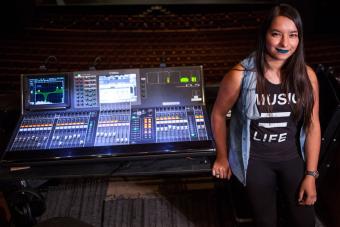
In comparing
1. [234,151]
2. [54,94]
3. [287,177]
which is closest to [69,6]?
[54,94]

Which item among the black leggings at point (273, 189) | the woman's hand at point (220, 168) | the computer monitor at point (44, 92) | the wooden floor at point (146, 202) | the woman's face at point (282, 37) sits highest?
the woman's face at point (282, 37)

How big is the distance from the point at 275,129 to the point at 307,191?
0.36 metres

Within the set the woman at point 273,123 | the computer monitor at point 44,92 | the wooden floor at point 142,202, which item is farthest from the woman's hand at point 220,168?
the computer monitor at point 44,92

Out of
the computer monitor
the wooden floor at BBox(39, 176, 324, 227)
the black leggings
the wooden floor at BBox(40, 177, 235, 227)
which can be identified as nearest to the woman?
the black leggings

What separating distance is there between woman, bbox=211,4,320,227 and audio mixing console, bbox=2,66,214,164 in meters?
0.17

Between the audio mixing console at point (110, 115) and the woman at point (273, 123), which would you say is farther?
the audio mixing console at point (110, 115)

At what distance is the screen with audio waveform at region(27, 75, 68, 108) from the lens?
181 centimetres

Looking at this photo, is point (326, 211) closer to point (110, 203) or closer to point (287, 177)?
point (287, 177)

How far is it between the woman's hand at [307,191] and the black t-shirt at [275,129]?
134mm

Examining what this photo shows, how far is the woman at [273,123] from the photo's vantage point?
1.43 metres

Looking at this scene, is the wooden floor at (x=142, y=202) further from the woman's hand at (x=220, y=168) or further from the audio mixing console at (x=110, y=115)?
the audio mixing console at (x=110, y=115)

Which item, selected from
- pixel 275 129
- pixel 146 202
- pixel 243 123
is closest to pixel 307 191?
pixel 275 129

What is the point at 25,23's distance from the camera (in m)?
3.37

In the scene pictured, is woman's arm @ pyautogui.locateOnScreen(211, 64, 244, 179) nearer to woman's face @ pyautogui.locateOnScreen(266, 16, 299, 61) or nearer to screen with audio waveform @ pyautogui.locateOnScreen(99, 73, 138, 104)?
woman's face @ pyautogui.locateOnScreen(266, 16, 299, 61)
